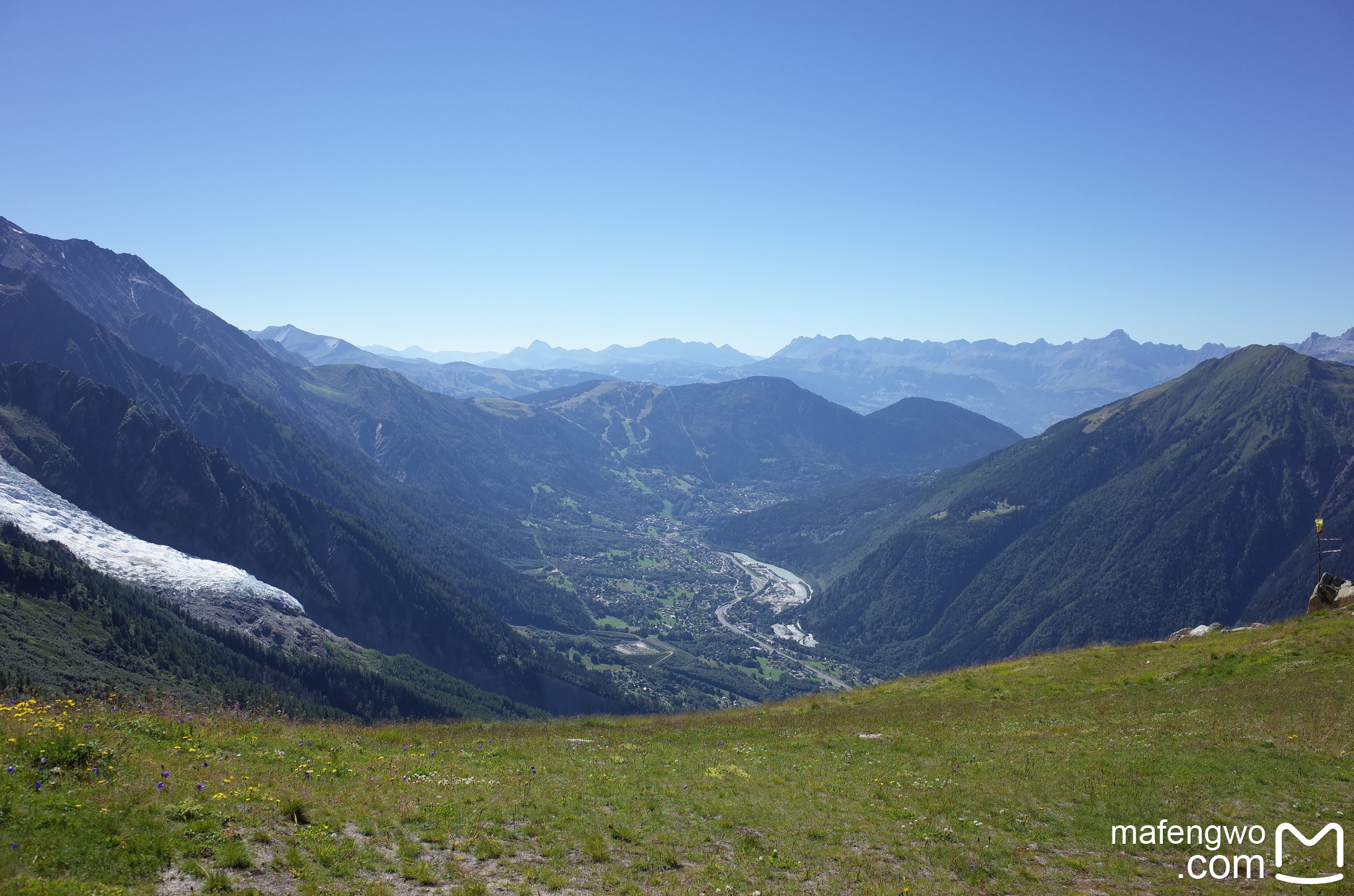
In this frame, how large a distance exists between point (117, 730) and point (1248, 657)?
55.2 metres

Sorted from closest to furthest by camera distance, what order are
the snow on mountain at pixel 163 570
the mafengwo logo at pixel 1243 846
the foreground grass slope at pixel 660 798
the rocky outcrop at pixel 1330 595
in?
the foreground grass slope at pixel 660 798
the mafengwo logo at pixel 1243 846
the rocky outcrop at pixel 1330 595
the snow on mountain at pixel 163 570

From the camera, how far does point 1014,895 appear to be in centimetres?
1706

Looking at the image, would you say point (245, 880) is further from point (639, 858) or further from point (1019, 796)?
point (1019, 796)

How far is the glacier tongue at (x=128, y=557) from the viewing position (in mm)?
142750

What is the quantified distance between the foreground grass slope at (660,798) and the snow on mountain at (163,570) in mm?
140235

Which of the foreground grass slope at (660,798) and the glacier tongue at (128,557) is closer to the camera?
the foreground grass slope at (660,798)

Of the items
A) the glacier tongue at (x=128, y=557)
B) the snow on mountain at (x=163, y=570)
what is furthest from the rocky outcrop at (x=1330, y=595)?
the glacier tongue at (x=128, y=557)

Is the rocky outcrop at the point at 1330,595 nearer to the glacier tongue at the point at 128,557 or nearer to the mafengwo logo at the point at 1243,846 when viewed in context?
the mafengwo logo at the point at 1243,846

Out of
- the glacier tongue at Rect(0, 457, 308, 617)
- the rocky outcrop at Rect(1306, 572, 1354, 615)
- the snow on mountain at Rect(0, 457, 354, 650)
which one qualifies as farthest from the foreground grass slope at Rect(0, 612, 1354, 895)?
the glacier tongue at Rect(0, 457, 308, 617)

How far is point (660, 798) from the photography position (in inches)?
913

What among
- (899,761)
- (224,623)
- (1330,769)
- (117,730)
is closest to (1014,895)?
(899,761)

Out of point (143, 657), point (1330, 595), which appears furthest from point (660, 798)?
point (143, 657)

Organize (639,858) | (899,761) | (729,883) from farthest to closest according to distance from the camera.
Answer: (899,761) < (639,858) < (729,883)

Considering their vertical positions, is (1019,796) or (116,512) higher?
(1019,796)
